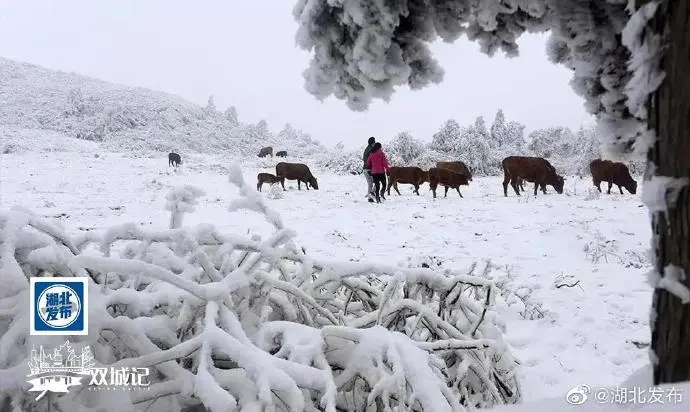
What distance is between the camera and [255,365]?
4.89ft

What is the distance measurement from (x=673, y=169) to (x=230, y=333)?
1379 mm

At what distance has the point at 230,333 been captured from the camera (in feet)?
5.59

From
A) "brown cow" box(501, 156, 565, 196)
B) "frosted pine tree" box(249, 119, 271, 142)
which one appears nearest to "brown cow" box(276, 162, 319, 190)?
"brown cow" box(501, 156, 565, 196)

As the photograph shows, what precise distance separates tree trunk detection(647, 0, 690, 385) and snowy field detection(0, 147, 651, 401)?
42 cm

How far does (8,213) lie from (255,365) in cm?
118

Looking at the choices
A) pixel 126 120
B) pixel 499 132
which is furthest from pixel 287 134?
pixel 499 132

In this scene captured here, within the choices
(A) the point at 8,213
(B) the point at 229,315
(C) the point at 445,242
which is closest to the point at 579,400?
(B) the point at 229,315

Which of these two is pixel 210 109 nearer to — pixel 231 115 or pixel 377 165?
pixel 231 115

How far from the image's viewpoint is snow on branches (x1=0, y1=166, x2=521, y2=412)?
1.55 meters

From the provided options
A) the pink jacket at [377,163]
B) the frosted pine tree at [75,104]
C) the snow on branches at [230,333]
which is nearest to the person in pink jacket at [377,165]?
the pink jacket at [377,163]

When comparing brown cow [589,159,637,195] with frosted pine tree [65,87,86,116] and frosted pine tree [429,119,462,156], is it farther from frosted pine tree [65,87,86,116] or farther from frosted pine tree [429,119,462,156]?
frosted pine tree [65,87,86,116]

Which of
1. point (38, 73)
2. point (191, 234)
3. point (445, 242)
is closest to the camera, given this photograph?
point (191, 234)

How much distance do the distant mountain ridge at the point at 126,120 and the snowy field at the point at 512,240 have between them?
20.7 metres

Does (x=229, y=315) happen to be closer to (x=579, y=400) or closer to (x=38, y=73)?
(x=579, y=400)
